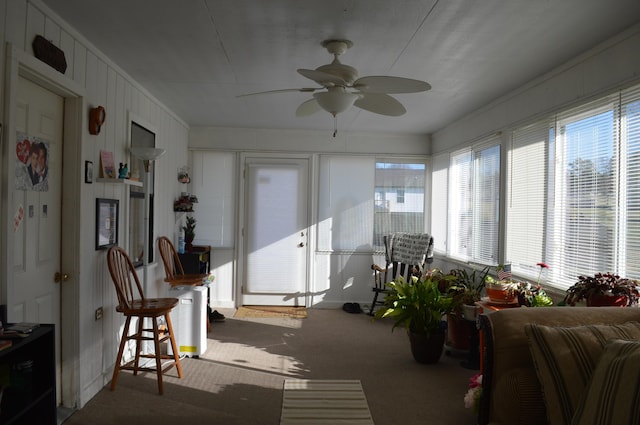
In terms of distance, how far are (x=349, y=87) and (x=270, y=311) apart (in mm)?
3827

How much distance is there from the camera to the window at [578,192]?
283 cm

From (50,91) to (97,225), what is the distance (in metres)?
0.95

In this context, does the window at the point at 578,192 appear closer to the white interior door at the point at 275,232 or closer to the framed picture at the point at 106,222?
the white interior door at the point at 275,232

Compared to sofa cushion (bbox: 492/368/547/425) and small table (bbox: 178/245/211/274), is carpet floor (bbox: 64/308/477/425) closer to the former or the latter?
small table (bbox: 178/245/211/274)

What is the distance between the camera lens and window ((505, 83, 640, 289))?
111 inches

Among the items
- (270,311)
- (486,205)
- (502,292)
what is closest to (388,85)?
(502,292)

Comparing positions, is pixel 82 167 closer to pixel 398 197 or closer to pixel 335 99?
pixel 335 99

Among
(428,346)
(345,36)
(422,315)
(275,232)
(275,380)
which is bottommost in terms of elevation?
(275,380)

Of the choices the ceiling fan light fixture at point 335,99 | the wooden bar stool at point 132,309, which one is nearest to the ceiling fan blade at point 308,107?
the ceiling fan light fixture at point 335,99

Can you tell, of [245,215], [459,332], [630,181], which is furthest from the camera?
[245,215]

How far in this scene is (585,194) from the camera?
10.5 feet

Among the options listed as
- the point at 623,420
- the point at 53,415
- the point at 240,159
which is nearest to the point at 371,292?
the point at 240,159

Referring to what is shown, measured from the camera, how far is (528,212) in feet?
12.7

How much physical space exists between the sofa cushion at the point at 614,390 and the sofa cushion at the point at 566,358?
2.6 inches
